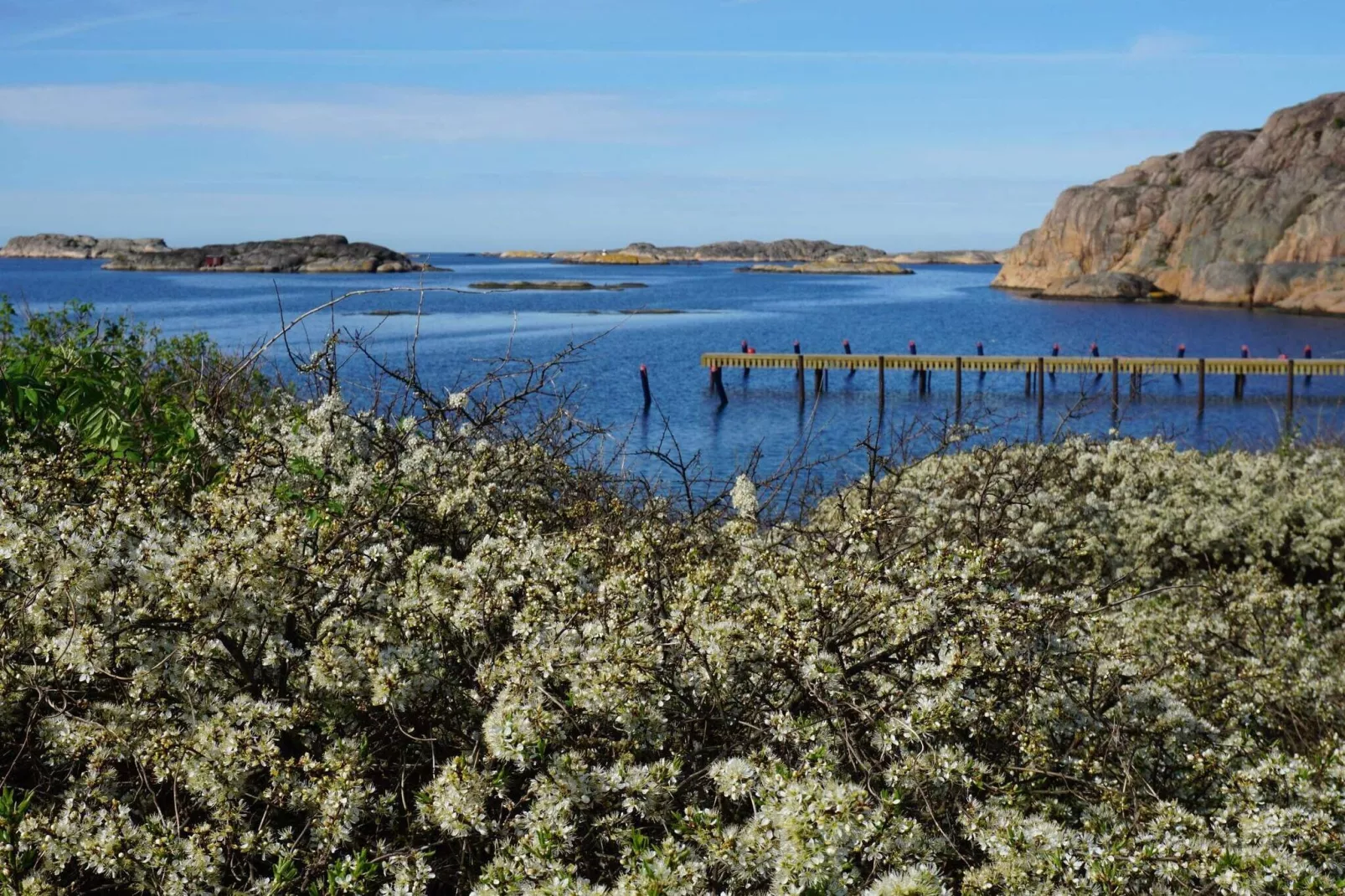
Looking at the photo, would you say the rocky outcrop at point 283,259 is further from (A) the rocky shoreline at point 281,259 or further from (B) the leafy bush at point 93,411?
(B) the leafy bush at point 93,411

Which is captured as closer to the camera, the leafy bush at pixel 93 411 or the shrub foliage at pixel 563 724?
the shrub foliage at pixel 563 724

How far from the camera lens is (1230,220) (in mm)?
86062

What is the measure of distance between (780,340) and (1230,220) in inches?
1522

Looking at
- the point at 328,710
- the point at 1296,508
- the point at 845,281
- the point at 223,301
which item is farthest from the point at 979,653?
the point at 845,281

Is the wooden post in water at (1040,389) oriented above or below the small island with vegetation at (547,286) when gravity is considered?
below

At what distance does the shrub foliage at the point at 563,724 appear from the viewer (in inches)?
138

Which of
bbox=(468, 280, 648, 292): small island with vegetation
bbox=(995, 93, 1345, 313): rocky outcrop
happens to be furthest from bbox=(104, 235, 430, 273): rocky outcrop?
bbox=(995, 93, 1345, 313): rocky outcrop

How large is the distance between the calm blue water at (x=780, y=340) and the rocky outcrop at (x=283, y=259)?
3395 cm

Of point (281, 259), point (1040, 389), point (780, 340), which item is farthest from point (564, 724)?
point (281, 259)

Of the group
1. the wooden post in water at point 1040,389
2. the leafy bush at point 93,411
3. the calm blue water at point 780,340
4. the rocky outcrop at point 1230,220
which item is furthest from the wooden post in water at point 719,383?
the rocky outcrop at point 1230,220

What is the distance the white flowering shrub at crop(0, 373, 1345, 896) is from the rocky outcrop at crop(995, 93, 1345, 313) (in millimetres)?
81638

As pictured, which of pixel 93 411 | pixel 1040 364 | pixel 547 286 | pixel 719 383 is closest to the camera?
pixel 93 411

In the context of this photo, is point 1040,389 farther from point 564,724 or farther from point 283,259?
point 283,259

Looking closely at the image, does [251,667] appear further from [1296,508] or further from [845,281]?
[845,281]
